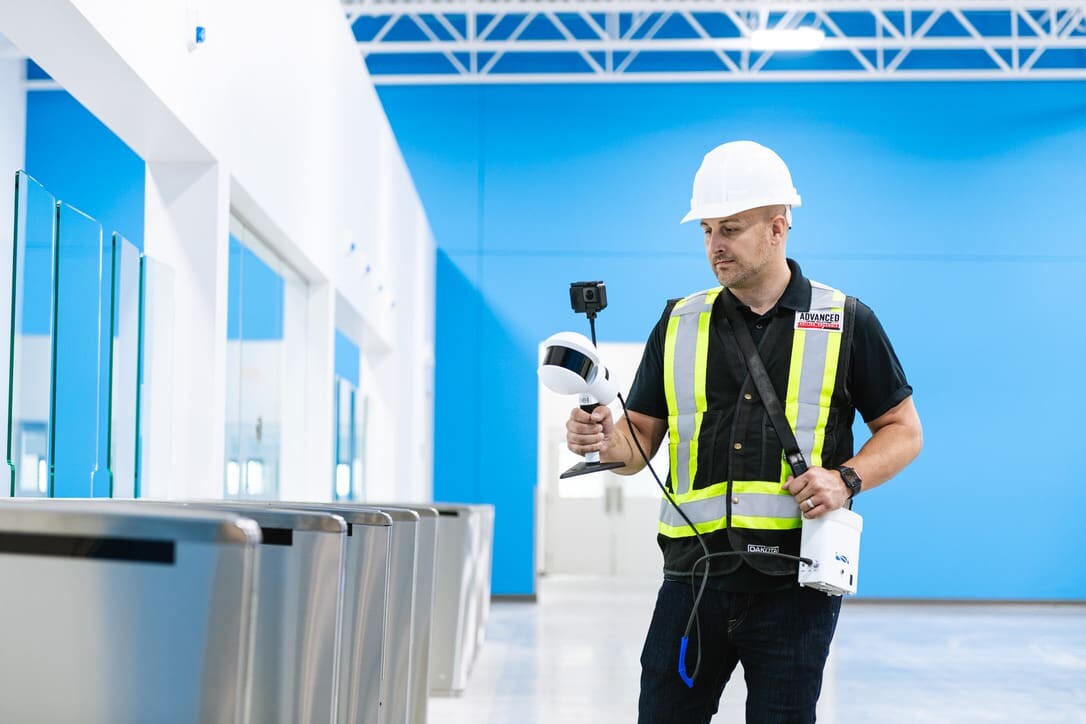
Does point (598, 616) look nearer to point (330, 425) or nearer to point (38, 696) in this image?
point (330, 425)

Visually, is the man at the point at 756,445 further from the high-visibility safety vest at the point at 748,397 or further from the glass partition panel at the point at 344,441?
the glass partition panel at the point at 344,441

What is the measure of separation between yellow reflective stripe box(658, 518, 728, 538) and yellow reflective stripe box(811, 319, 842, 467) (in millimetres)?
226

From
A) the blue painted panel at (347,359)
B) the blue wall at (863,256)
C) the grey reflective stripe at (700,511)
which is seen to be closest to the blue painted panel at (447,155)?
the blue wall at (863,256)

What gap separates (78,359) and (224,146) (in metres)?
1.25

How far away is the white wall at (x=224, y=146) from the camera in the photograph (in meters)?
4.02

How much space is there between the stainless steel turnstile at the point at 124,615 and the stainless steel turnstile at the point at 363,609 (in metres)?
1.15

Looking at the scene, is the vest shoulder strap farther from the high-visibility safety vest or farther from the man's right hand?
the man's right hand

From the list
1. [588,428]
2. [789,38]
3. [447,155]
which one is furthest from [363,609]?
[447,155]

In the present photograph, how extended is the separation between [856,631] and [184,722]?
9.81 metres

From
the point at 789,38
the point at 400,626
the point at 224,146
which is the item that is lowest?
the point at 400,626

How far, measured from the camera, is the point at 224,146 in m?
5.08

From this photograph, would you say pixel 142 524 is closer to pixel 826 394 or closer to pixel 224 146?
pixel 826 394

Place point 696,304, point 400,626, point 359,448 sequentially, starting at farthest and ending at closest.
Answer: point 359,448
point 400,626
point 696,304

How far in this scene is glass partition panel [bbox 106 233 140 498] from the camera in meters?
4.41
